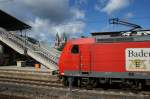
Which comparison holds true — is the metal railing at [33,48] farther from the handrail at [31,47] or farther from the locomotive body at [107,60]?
the locomotive body at [107,60]

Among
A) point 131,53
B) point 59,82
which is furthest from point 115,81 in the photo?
point 59,82

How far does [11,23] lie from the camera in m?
50.8

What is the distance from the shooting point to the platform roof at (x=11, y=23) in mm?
48781

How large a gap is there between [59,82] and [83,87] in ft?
9.65

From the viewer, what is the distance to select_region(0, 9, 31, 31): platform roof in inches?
1921

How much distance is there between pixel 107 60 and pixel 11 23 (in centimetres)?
3477

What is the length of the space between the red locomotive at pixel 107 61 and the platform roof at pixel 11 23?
29.8 m

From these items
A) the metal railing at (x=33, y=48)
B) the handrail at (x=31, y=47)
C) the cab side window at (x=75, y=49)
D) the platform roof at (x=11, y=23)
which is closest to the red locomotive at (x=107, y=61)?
the cab side window at (x=75, y=49)

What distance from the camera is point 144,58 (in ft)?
59.0

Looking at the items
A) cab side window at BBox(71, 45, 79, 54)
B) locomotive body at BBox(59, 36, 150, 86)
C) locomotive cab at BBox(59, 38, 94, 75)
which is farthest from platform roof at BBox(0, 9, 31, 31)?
locomotive body at BBox(59, 36, 150, 86)

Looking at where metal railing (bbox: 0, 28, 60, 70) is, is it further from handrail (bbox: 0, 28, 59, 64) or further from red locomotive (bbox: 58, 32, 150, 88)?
red locomotive (bbox: 58, 32, 150, 88)

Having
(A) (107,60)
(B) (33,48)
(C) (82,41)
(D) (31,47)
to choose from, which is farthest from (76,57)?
(D) (31,47)

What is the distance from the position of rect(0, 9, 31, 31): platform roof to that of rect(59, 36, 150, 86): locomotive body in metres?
29.8

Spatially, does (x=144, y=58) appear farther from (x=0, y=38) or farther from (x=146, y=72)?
(x=0, y=38)
